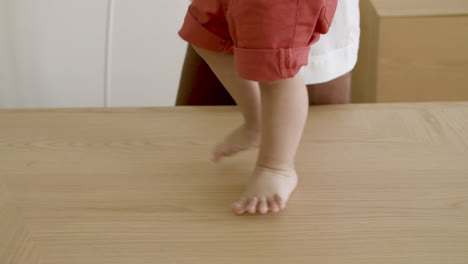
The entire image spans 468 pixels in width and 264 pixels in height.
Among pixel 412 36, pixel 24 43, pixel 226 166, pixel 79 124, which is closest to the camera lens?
pixel 226 166

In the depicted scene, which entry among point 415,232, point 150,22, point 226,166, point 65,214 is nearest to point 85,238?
point 65,214

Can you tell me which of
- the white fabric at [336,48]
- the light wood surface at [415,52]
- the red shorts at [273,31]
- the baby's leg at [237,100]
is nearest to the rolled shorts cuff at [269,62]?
the red shorts at [273,31]

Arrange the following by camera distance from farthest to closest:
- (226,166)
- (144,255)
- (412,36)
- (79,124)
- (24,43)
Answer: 1. (24,43)
2. (412,36)
3. (79,124)
4. (226,166)
5. (144,255)

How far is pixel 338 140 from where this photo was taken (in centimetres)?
92

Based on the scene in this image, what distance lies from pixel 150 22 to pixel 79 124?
0.60 meters

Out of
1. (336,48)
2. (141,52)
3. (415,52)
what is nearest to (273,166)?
(336,48)

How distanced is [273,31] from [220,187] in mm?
270

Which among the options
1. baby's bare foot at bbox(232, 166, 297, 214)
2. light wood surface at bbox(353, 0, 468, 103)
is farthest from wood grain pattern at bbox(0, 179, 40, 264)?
light wood surface at bbox(353, 0, 468, 103)

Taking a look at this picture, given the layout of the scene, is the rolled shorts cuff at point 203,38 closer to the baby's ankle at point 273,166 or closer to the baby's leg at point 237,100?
the baby's leg at point 237,100

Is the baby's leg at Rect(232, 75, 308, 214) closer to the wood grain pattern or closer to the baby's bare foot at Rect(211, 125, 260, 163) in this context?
the baby's bare foot at Rect(211, 125, 260, 163)

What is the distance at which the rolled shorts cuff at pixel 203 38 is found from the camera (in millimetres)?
743

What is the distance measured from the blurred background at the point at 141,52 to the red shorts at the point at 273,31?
0.76m

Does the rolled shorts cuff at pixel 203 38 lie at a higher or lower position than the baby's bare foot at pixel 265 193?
higher

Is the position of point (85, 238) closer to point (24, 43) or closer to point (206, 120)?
point (206, 120)
